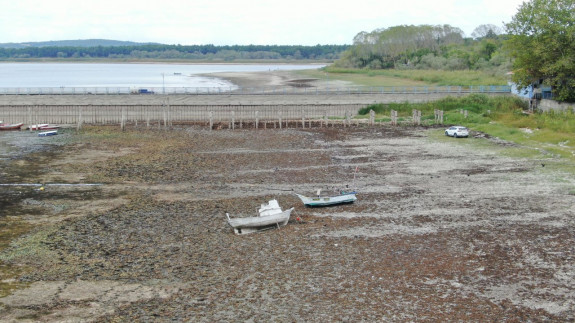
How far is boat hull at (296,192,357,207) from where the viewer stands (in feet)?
103

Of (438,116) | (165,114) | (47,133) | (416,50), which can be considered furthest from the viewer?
(416,50)

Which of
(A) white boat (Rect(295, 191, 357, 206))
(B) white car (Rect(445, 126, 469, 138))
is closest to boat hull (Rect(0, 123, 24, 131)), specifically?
(B) white car (Rect(445, 126, 469, 138))

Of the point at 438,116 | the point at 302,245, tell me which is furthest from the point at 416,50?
the point at 302,245

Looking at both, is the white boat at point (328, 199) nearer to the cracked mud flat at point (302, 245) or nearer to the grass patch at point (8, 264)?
the cracked mud flat at point (302, 245)

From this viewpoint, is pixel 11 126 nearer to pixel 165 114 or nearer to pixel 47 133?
pixel 47 133

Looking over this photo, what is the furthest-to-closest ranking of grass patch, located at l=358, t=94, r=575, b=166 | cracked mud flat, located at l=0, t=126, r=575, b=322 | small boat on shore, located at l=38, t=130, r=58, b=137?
small boat on shore, located at l=38, t=130, r=58, b=137
grass patch, located at l=358, t=94, r=575, b=166
cracked mud flat, located at l=0, t=126, r=575, b=322

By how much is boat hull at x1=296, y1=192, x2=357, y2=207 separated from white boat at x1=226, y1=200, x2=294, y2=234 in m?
2.80

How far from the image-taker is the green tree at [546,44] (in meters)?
62.5

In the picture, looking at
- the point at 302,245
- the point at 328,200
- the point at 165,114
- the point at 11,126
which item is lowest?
the point at 302,245

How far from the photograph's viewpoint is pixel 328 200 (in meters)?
31.5

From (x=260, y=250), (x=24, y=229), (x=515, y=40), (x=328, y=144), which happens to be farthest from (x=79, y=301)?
(x=515, y=40)

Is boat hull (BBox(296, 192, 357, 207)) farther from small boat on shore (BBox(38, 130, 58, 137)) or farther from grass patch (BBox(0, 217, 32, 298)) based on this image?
small boat on shore (BBox(38, 130, 58, 137))

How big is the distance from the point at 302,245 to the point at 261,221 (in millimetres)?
2909

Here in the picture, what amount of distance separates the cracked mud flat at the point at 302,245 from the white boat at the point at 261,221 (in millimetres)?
450
